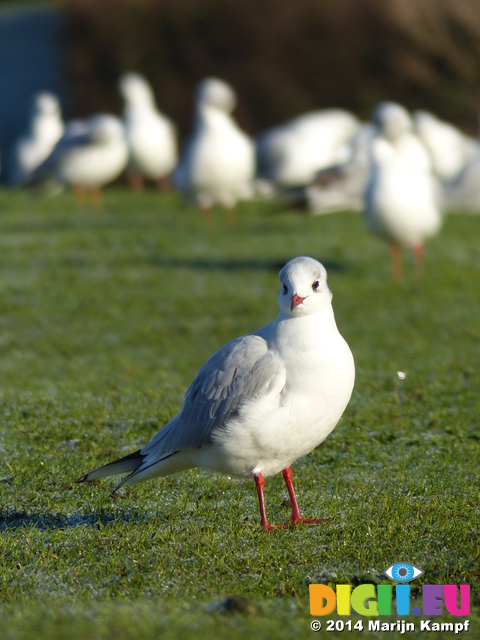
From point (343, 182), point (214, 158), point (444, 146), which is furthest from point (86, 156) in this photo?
point (444, 146)

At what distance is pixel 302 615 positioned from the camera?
3443mm

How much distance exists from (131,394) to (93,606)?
321 cm

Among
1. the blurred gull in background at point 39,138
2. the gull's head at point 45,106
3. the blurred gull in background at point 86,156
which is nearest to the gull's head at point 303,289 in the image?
the blurred gull in background at point 86,156

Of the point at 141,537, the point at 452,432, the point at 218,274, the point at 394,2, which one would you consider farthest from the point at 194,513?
the point at 394,2

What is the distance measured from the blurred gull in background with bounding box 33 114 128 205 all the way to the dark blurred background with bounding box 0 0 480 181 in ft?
16.5

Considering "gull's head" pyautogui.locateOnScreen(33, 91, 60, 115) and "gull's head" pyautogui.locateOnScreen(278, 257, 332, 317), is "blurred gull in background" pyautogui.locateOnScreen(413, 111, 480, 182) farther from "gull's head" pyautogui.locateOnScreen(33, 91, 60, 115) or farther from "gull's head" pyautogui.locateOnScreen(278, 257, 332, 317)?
"gull's head" pyautogui.locateOnScreen(278, 257, 332, 317)

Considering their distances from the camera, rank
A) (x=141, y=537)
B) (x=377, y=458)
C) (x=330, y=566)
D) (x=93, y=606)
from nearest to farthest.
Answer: (x=93, y=606)
(x=330, y=566)
(x=141, y=537)
(x=377, y=458)

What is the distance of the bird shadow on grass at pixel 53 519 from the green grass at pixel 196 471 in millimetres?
12

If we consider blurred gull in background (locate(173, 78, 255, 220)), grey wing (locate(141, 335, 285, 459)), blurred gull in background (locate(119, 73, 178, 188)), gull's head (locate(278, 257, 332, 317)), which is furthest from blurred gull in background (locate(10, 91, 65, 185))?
gull's head (locate(278, 257, 332, 317))

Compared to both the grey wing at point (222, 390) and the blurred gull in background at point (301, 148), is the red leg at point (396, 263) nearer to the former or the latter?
the blurred gull in background at point (301, 148)

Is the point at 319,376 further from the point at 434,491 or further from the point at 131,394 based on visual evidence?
the point at 131,394

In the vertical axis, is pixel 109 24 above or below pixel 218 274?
above

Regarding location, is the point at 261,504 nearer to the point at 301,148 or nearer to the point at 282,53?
the point at 301,148

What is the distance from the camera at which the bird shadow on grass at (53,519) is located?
443 centimetres
